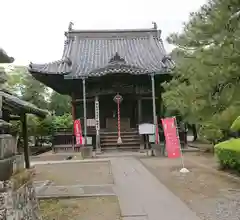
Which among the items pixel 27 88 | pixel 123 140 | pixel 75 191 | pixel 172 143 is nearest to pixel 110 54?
pixel 123 140

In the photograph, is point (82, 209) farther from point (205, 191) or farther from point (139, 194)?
point (205, 191)

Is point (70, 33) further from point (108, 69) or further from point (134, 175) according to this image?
point (134, 175)

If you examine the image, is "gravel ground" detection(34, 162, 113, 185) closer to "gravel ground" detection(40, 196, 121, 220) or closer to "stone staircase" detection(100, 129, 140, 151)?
"gravel ground" detection(40, 196, 121, 220)

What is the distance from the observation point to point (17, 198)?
15.5ft

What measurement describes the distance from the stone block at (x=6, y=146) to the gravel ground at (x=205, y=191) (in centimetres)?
346

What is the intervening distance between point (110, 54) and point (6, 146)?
21626mm

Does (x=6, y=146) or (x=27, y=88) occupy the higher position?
(x=27, y=88)

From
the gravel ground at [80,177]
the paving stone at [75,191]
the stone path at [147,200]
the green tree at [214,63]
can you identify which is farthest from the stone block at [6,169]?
the green tree at [214,63]

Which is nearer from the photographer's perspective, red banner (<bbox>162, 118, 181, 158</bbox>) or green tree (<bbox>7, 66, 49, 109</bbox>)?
red banner (<bbox>162, 118, 181, 158</bbox>)

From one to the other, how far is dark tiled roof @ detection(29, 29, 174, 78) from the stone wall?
53.5 ft

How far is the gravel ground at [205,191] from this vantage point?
21.4 feet

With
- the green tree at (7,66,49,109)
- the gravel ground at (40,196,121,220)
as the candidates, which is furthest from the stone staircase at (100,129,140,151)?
the gravel ground at (40,196,121,220)

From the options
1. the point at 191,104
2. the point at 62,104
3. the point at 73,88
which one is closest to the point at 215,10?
the point at 191,104

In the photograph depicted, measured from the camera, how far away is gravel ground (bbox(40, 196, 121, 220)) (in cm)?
644
